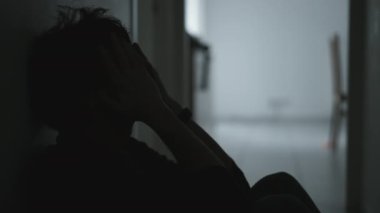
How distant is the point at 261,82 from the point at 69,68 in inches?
211

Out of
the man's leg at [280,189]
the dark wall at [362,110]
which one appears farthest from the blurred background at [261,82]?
the man's leg at [280,189]

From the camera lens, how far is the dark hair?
66cm

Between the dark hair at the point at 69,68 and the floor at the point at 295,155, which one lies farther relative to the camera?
the floor at the point at 295,155

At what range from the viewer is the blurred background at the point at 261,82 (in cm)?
65

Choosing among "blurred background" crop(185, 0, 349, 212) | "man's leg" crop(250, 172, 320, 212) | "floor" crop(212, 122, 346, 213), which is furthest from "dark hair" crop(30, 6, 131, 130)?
"blurred background" crop(185, 0, 349, 212)

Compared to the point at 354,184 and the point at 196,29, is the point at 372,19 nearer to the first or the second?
the point at 354,184

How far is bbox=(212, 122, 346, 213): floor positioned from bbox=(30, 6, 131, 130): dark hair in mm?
1525

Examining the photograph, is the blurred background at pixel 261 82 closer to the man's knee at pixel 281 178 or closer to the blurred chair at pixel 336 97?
the blurred chair at pixel 336 97

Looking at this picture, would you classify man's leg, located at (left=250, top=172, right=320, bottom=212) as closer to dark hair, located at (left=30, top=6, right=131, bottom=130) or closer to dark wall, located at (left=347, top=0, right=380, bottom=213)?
dark hair, located at (left=30, top=6, right=131, bottom=130)

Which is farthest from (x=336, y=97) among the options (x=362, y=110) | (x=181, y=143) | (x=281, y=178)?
(x=181, y=143)

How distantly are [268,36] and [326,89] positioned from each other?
3.33ft

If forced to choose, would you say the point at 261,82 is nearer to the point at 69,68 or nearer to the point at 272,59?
the point at 272,59

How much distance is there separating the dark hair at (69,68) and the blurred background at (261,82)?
26mm

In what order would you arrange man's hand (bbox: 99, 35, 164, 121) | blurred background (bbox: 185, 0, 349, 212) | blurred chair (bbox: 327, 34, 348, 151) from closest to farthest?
man's hand (bbox: 99, 35, 164, 121) → blurred chair (bbox: 327, 34, 348, 151) → blurred background (bbox: 185, 0, 349, 212)
